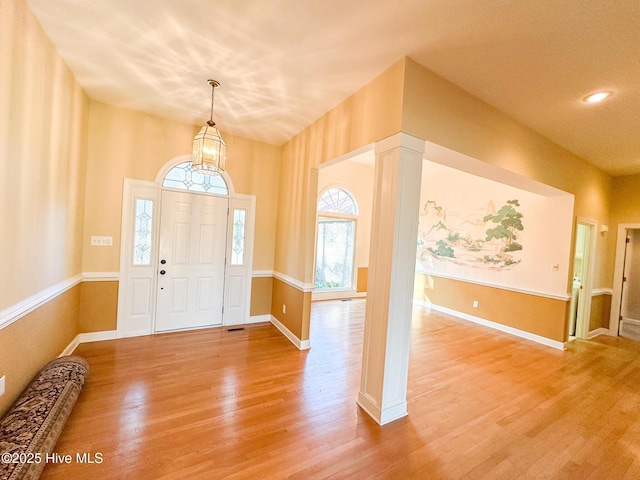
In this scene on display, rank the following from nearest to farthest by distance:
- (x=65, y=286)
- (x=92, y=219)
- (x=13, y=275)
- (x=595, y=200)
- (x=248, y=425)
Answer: (x=13, y=275) < (x=248, y=425) < (x=65, y=286) < (x=92, y=219) < (x=595, y=200)

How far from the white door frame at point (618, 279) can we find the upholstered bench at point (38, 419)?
7.80 m

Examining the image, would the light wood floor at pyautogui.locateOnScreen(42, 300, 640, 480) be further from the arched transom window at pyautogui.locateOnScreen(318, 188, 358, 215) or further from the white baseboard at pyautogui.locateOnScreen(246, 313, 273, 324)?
the arched transom window at pyautogui.locateOnScreen(318, 188, 358, 215)

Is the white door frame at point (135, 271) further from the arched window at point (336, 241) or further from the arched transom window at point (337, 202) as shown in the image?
the arched window at point (336, 241)

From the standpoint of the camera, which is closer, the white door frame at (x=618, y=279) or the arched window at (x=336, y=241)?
the white door frame at (x=618, y=279)

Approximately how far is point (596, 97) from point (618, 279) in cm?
431

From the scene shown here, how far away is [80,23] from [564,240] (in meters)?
6.21

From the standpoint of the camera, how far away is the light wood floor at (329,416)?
5.47ft

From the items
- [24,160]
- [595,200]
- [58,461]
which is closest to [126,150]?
[24,160]

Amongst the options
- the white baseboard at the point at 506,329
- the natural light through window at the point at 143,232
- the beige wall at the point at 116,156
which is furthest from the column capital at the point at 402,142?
the white baseboard at the point at 506,329

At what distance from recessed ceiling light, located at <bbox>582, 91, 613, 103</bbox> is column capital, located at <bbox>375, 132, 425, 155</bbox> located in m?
1.78

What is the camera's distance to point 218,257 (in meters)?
3.97

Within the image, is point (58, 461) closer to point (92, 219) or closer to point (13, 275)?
point (13, 275)

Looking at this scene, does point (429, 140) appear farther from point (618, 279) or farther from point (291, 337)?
point (618, 279)

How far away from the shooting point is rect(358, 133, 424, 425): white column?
205 centimetres
